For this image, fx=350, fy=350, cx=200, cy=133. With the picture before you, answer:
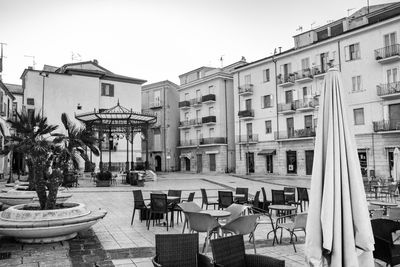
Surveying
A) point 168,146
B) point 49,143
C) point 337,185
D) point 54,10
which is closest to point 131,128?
point 54,10

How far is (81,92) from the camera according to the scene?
122 ft

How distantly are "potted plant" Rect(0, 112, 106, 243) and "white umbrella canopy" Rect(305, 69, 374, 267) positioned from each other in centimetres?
487

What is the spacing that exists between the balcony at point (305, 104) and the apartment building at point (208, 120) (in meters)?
11.3

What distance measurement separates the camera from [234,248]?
403 centimetres

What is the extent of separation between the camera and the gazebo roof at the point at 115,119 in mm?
19641

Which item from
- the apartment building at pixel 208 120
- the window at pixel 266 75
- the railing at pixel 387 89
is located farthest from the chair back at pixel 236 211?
the apartment building at pixel 208 120

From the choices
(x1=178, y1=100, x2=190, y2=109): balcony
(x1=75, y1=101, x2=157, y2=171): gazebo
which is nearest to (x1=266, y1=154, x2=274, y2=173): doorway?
(x1=178, y1=100, x2=190, y2=109): balcony

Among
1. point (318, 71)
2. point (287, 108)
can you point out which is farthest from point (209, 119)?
point (318, 71)

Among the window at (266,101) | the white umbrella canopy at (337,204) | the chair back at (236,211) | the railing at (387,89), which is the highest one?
the window at (266,101)

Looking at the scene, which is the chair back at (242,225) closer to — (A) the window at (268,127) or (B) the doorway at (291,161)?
(B) the doorway at (291,161)

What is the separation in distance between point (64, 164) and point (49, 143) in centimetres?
62

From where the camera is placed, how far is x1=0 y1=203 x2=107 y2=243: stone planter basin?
6.43 meters

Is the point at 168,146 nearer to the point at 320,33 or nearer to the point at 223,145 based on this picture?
the point at 223,145

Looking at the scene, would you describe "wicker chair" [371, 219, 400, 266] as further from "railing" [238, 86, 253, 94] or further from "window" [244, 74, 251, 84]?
"window" [244, 74, 251, 84]
